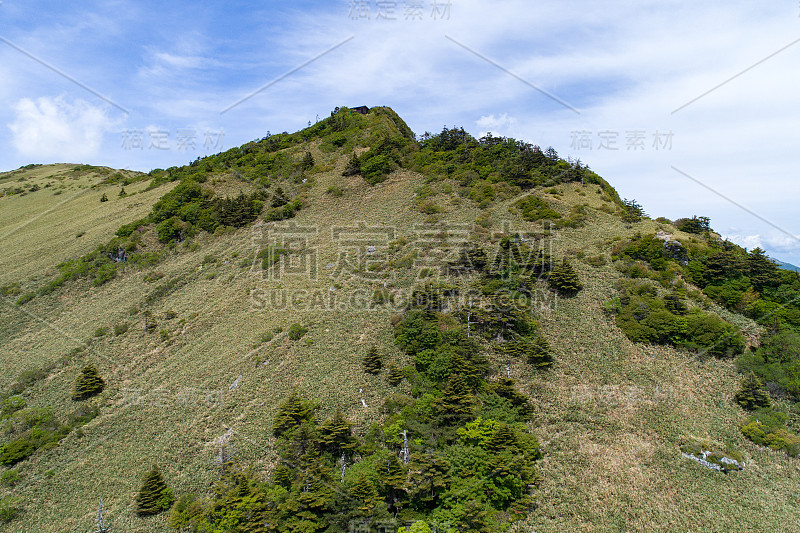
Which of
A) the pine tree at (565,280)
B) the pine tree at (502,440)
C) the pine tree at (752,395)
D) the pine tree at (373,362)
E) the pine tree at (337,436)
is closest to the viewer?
the pine tree at (502,440)

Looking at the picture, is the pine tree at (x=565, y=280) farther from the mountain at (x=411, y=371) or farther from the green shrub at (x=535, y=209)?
the green shrub at (x=535, y=209)

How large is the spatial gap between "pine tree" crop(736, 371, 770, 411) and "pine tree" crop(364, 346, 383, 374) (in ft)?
80.3

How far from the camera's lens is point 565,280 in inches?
1390

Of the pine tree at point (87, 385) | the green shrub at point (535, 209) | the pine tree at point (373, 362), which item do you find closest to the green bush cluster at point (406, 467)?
the pine tree at point (373, 362)

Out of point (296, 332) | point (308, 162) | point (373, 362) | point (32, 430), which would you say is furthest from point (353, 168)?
point (32, 430)

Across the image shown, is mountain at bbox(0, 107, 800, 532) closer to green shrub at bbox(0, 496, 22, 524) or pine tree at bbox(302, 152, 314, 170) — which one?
green shrub at bbox(0, 496, 22, 524)

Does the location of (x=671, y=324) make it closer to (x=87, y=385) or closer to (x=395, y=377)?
(x=395, y=377)

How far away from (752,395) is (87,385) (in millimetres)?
51559

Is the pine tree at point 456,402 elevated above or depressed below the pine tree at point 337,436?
above

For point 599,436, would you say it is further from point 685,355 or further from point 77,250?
point 77,250

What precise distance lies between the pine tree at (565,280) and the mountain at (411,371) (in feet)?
0.74

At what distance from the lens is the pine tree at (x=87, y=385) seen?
35.2 metres

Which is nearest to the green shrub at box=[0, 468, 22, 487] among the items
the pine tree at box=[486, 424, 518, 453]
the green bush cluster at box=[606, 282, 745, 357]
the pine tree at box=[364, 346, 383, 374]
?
the pine tree at box=[364, 346, 383, 374]

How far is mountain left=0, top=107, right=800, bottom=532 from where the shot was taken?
21906 mm
